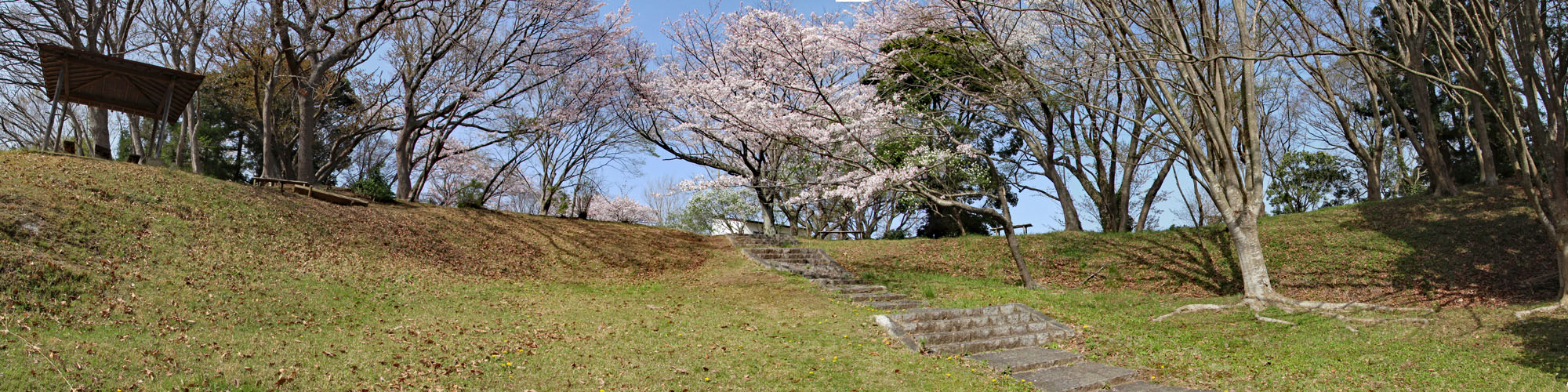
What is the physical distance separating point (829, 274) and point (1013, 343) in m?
6.00

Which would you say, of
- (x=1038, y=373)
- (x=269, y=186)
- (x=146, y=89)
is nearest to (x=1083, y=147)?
(x=1038, y=373)

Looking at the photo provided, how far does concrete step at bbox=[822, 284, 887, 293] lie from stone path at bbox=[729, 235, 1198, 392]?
1.02 ft

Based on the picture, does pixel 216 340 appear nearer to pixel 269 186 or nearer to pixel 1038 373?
pixel 1038 373

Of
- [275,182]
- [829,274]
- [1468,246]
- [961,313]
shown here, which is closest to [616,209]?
[275,182]

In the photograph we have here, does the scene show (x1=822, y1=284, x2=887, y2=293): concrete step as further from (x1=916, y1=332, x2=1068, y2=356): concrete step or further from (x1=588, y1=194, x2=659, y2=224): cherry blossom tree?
(x1=588, y1=194, x2=659, y2=224): cherry blossom tree

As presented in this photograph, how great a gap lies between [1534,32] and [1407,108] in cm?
1615

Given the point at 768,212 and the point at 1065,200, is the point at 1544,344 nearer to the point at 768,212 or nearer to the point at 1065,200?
the point at 1065,200

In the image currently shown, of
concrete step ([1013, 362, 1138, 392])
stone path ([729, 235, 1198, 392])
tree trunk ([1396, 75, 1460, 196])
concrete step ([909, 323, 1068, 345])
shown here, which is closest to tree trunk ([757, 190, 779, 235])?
stone path ([729, 235, 1198, 392])

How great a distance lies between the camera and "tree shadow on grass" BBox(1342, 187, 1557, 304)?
12.8m

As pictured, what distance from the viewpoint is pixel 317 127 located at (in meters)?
28.2

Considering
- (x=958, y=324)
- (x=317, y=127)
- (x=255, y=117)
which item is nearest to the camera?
(x=958, y=324)

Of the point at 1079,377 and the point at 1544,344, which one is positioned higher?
the point at 1544,344

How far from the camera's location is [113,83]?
13.8 m

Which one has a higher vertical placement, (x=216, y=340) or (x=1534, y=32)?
(x=1534, y=32)
